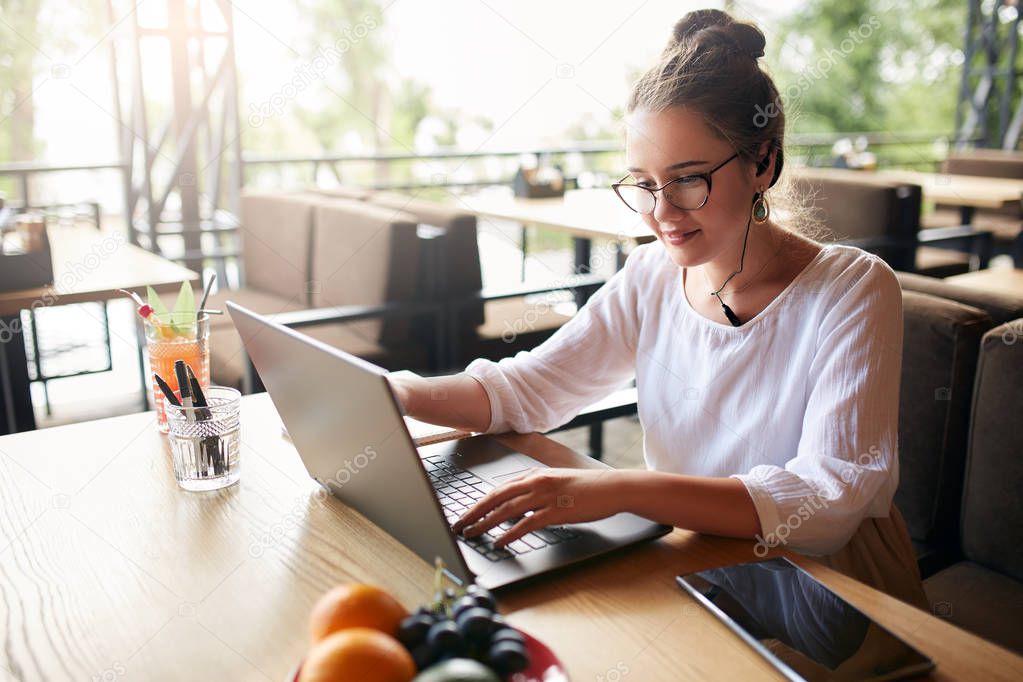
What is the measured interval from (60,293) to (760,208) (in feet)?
6.13

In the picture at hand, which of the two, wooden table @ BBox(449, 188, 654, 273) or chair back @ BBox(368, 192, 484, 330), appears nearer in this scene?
chair back @ BBox(368, 192, 484, 330)

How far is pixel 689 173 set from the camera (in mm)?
1236

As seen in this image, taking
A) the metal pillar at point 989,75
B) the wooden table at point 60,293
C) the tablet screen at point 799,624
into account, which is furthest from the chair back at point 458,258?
the metal pillar at point 989,75

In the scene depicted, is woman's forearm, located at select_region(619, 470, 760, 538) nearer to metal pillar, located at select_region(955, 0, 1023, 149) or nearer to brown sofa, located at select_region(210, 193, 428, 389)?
brown sofa, located at select_region(210, 193, 428, 389)

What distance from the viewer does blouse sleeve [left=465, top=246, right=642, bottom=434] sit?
141 cm

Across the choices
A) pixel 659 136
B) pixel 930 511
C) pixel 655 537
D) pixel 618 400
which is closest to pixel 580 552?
pixel 655 537

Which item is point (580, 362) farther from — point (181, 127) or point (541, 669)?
point (181, 127)

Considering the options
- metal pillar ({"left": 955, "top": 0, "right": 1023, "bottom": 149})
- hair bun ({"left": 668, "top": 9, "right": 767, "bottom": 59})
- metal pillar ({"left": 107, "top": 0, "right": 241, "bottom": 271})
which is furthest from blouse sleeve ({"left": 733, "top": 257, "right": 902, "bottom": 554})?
metal pillar ({"left": 955, "top": 0, "right": 1023, "bottom": 149})

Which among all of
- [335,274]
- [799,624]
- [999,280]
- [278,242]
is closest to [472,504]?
[799,624]

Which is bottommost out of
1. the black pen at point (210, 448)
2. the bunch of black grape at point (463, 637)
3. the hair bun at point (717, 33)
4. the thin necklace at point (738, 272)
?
the black pen at point (210, 448)

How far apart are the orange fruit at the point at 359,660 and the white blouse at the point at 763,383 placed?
571 millimetres

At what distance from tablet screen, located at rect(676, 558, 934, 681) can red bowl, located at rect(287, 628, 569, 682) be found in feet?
0.73

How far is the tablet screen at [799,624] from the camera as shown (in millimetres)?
729

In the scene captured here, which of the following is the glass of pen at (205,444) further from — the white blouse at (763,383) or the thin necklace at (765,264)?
the thin necklace at (765,264)
